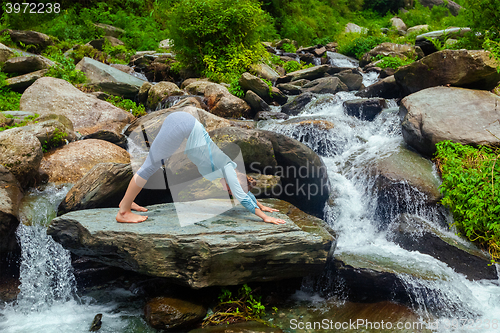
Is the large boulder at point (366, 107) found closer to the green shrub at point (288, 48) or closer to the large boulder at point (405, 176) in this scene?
the large boulder at point (405, 176)

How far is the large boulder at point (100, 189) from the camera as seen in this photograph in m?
4.49

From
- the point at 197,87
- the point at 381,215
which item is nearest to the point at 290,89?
the point at 197,87

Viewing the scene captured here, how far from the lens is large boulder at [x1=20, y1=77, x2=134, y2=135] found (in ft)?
26.2

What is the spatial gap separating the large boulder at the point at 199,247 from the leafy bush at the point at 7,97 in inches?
249

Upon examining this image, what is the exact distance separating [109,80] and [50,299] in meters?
7.98

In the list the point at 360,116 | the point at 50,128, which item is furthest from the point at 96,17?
the point at 360,116

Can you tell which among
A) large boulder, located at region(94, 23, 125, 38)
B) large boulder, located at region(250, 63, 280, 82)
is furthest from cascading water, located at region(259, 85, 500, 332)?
large boulder, located at region(94, 23, 125, 38)

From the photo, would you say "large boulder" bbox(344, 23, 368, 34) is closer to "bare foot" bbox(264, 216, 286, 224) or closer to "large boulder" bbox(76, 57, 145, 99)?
"large boulder" bbox(76, 57, 145, 99)

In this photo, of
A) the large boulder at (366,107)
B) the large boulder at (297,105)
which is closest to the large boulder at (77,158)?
the large boulder at (297,105)

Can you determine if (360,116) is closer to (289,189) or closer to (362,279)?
(289,189)

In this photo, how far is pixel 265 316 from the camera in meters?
3.74

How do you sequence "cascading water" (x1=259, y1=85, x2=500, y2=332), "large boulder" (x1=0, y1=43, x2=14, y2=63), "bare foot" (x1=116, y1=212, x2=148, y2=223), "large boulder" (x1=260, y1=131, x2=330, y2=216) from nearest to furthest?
"bare foot" (x1=116, y1=212, x2=148, y2=223) → "cascading water" (x1=259, y1=85, x2=500, y2=332) → "large boulder" (x1=260, y1=131, x2=330, y2=216) → "large boulder" (x1=0, y1=43, x2=14, y2=63)

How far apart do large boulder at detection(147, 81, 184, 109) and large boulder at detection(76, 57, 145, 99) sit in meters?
1.09

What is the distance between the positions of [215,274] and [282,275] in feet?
2.74
